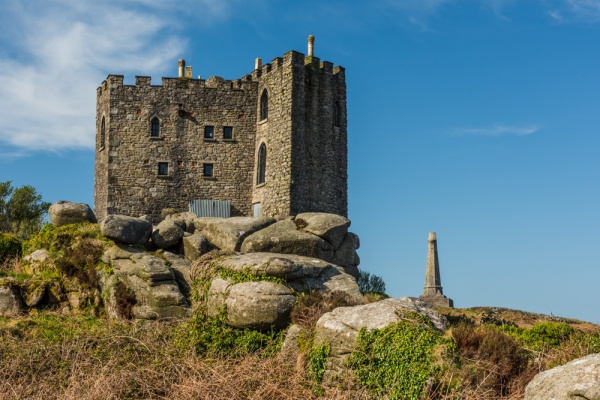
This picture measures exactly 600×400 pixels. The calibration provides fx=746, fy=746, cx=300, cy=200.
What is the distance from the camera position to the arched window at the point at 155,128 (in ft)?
128

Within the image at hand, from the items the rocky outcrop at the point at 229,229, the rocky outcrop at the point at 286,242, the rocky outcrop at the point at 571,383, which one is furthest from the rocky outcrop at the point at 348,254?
the rocky outcrop at the point at 571,383

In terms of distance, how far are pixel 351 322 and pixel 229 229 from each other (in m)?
13.9

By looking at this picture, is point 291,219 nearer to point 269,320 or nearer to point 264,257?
point 264,257

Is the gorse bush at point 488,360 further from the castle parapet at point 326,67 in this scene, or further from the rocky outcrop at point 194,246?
the castle parapet at point 326,67

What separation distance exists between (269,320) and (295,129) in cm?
1919

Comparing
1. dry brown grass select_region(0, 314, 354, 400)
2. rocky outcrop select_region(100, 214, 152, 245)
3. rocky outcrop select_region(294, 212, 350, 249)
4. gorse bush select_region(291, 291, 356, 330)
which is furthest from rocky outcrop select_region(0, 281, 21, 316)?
gorse bush select_region(291, 291, 356, 330)

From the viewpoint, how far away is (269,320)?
18875 millimetres

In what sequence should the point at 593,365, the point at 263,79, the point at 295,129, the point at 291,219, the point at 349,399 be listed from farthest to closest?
1. the point at 263,79
2. the point at 295,129
3. the point at 291,219
4. the point at 349,399
5. the point at 593,365

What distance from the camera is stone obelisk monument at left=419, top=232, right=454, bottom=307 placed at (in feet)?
123

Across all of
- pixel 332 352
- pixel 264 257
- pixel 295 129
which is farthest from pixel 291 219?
pixel 332 352

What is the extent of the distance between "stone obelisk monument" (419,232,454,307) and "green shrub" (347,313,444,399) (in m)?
22.9

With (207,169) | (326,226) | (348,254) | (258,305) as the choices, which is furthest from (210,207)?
(258,305)

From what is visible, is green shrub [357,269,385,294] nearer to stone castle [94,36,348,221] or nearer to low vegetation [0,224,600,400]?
stone castle [94,36,348,221]

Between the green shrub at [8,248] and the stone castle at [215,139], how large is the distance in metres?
7.74
